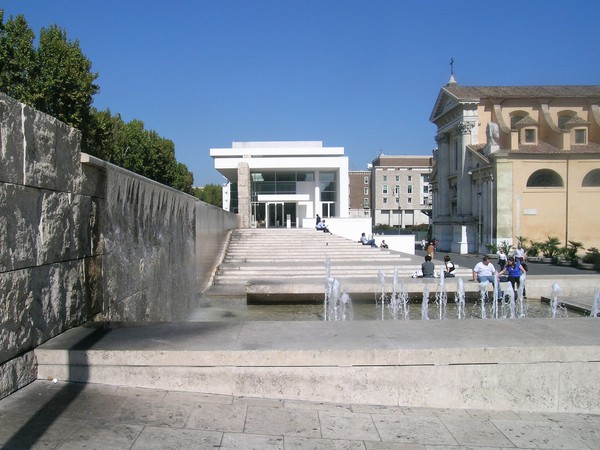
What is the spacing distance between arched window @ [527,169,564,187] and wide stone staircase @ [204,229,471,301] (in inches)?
1034

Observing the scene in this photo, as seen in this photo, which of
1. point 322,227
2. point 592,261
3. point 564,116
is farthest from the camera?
point 564,116

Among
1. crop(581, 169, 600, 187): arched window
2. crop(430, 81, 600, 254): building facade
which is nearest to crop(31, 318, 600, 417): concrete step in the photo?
crop(430, 81, 600, 254): building facade

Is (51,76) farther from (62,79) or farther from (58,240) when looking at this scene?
(58,240)

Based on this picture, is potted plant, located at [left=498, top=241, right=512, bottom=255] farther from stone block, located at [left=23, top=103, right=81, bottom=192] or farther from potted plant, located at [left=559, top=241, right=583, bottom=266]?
stone block, located at [left=23, top=103, right=81, bottom=192]

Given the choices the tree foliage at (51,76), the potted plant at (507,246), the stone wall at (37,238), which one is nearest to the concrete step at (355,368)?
the stone wall at (37,238)

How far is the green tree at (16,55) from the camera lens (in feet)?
77.9

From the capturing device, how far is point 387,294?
12008mm

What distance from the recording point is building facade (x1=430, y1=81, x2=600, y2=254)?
45.9 m

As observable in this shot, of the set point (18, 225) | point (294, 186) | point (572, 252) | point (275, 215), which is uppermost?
point (294, 186)

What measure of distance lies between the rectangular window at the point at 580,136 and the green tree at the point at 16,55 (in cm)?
4613

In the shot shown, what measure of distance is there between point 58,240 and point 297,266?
13.9 meters

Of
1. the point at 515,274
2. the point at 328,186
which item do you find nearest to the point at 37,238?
the point at 515,274

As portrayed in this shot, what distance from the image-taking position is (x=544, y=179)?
4681 cm

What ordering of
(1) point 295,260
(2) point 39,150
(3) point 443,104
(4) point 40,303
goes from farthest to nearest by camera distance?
(3) point 443,104 < (1) point 295,260 < (2) point 39,150 < (4) point 40,303
